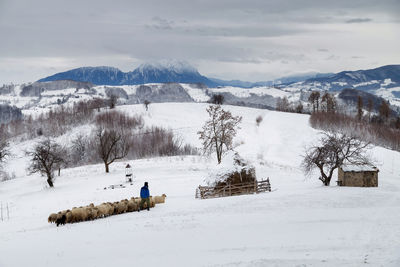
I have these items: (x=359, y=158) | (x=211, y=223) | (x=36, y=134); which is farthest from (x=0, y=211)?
(x=36, y=134)

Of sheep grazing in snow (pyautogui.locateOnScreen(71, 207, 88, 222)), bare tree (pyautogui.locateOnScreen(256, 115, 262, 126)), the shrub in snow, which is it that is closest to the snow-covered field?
sheep grazing in snow (pyautogui.locateOnScreen(71, 207, 88, 222))

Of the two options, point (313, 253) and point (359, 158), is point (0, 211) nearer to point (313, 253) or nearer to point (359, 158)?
point (313, 253)

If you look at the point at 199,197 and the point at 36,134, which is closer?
the point at 199,197

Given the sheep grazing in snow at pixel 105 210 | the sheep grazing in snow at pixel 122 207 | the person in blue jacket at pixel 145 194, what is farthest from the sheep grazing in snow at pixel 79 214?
the person in blue jacket at pixel 145 194

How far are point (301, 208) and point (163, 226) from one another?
33.2 ft

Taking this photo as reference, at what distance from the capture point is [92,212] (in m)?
24.9

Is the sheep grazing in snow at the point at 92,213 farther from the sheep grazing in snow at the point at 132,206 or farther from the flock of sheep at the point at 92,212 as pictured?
the sheep grazing in snow at the point at 132,206

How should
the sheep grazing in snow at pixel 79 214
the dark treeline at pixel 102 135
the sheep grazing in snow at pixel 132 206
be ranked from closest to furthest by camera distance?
the sheep grazing in snow at pixel 79 214, the sheep grazing in snow at pixel 132 206, the dark treeline at pixel 102 135

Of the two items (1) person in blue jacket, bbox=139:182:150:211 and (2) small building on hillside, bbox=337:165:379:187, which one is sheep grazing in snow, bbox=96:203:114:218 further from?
(2) small building on hillside, bbox=337:165:379:187

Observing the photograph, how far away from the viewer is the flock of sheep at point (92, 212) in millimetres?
23719

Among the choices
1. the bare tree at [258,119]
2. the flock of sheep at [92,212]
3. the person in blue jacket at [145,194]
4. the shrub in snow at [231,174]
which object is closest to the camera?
the flock of sheep at [92,212]

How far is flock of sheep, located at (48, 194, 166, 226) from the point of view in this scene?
23.7 m

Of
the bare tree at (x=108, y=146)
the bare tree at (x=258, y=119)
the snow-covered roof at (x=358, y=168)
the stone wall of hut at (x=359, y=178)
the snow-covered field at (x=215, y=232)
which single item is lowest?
the snow-covered field at (x=215, y=232)

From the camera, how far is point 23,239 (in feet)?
65.4
